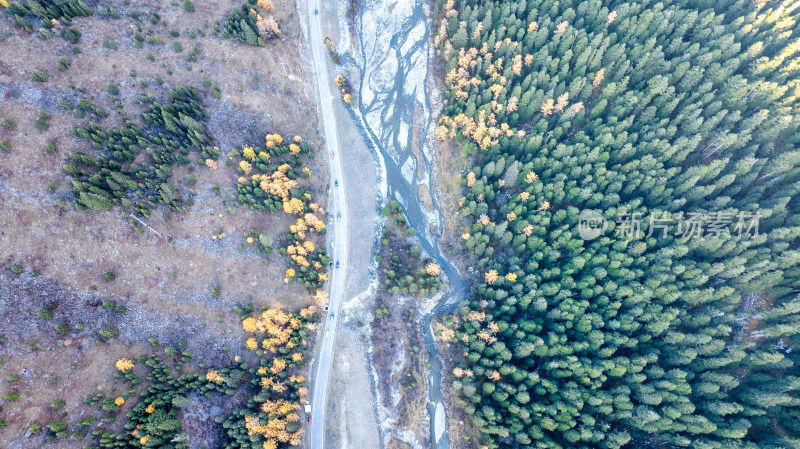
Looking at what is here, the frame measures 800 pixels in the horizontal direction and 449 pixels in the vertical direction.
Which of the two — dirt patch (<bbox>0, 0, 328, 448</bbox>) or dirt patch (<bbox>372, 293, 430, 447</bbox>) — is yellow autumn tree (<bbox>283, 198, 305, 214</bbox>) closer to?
dirt patch (<bbox>0, 0, 328, 448</bbox>)

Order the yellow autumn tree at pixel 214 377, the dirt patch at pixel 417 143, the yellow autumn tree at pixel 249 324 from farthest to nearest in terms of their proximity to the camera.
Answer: the dirt patch at pixel 417 143 < the yellow autumn tree at pixel 249 324 < the yellow autumn tree at pixel 214 377

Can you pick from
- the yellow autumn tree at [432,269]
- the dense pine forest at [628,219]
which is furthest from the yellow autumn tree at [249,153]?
the yellow autumn tree at [432,269]

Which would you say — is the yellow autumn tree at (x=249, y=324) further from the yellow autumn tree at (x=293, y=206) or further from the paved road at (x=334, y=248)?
the yellow autumn tree at (x=293, y=206)

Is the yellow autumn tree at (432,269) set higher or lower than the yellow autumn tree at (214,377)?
higher

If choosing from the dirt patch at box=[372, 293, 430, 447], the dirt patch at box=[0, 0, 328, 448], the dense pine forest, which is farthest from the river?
the dirt patch at box=[0, 0, 328, 448]

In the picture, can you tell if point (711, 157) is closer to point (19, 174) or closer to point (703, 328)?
point (703, 328)

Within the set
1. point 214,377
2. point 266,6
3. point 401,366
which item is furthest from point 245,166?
point 401,366
